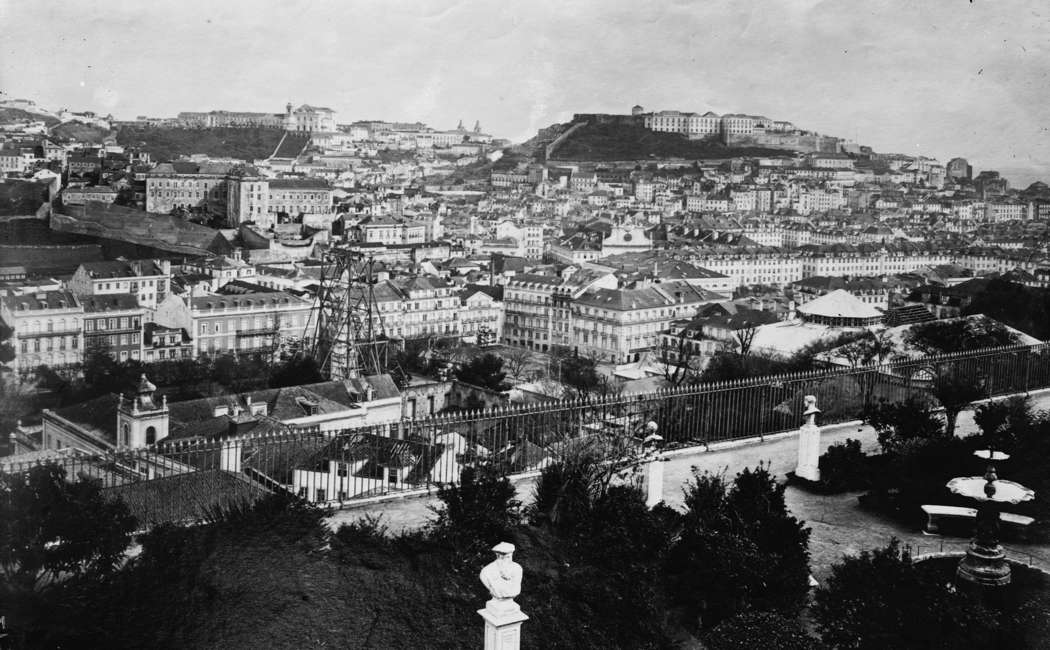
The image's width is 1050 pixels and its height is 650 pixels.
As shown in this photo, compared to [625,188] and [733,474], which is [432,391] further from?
[625,188]

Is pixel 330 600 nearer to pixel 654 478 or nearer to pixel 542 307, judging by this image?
pixel 654 478

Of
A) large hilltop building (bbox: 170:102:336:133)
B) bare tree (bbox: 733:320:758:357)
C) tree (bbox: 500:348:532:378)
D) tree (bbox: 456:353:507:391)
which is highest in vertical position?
large hilltop building (bbox: 170:102:336:133)

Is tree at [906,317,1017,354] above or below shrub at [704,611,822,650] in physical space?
above

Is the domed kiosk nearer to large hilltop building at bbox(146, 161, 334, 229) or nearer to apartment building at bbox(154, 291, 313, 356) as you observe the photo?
apartment building at bbox(154, 291, 313, 356)

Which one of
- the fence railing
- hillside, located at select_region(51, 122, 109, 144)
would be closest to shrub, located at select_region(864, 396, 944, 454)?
the fence railing

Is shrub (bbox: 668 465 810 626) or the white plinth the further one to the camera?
the white plinth

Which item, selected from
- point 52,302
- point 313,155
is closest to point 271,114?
point 313,155

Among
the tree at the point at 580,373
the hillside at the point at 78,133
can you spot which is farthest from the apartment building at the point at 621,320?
the hillside at the point at 78,133
